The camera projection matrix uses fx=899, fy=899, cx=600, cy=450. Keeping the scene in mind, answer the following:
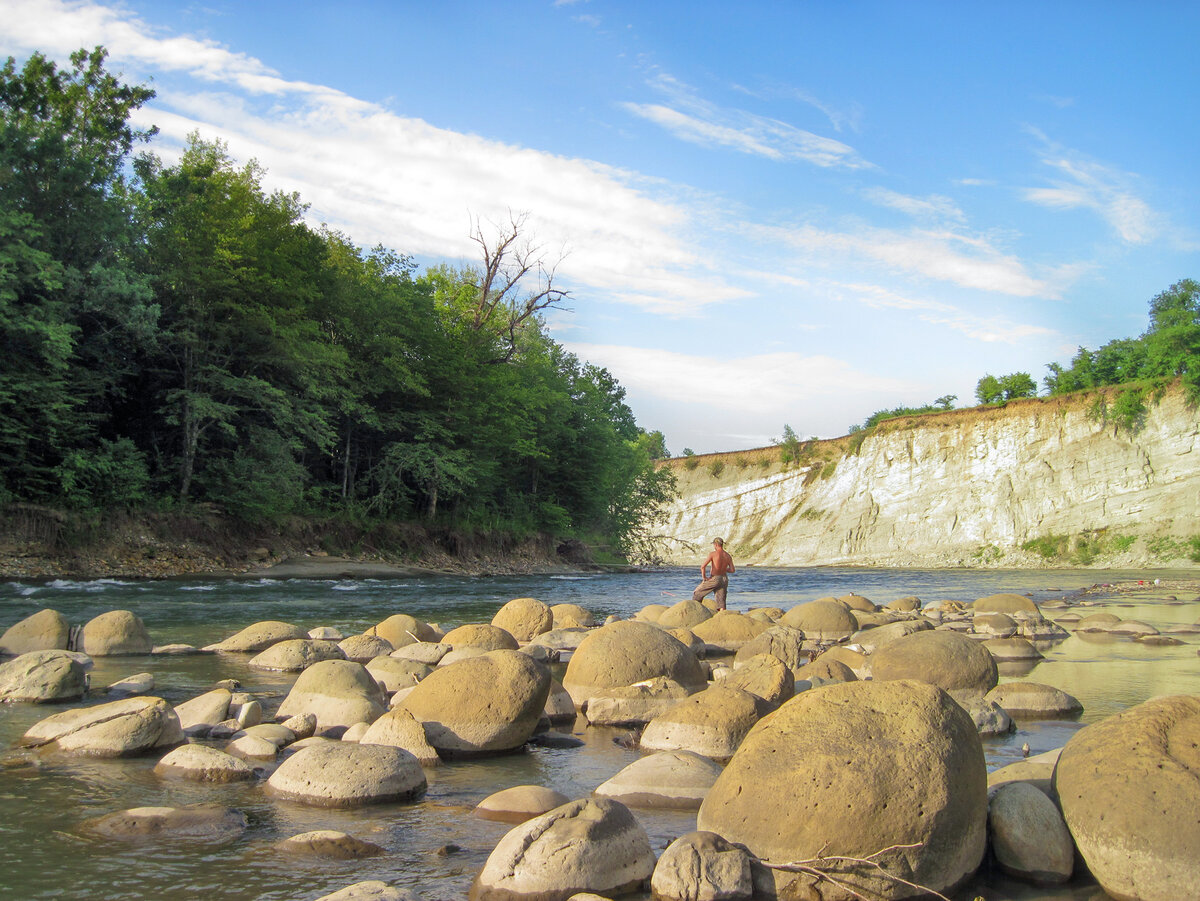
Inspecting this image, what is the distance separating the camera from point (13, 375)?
22578mm

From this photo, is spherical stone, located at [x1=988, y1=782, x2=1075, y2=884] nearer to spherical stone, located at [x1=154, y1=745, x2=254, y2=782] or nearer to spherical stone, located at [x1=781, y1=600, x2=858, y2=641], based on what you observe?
spherical stone, located at [x1=154, y1=745, x2=254, y2=782]

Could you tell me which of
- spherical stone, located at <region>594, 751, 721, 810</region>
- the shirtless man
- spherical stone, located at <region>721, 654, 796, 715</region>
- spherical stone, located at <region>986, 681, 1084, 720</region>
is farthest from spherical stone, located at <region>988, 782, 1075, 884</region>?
the shirtless man

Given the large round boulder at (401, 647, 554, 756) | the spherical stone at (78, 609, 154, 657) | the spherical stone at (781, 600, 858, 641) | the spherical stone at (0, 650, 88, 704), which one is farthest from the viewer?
the spherical stone at (781, 600, 858, 641)

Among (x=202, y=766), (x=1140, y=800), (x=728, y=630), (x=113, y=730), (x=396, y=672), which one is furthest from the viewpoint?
(x=728, y=630)

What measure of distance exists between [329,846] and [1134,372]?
6257 cm

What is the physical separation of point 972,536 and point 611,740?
167 feet

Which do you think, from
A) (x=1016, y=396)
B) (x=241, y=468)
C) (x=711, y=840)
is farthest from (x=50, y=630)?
(x=1016, y=396)

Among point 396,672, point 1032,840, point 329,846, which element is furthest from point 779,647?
point 329,846

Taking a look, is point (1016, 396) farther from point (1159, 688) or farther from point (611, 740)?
point (611, 740)

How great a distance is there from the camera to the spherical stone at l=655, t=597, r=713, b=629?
49.1 feet

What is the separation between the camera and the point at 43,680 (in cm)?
894

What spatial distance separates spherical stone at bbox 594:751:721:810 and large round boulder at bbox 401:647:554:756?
4.89 feet

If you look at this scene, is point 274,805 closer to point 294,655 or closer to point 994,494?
point 294,655

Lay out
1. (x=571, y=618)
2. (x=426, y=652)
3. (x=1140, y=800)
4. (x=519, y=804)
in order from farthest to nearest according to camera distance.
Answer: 1. (x=571, y=618)
2. (x=426, y=652)
3. (x=519, y=804)
4. (x=1140, y=800)
